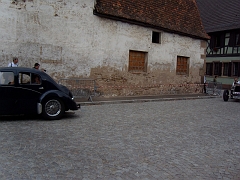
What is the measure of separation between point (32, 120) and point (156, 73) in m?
10.5

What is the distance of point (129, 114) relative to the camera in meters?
9.84

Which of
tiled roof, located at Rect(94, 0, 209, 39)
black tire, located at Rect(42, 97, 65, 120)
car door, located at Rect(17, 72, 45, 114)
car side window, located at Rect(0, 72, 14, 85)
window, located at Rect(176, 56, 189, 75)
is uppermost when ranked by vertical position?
tiled roof, located at Rect(94, 0, 209, 39)

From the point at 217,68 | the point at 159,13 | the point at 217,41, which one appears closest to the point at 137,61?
the point at 159,13

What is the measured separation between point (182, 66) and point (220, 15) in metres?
17.3

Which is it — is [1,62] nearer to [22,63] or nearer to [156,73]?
[22,63]

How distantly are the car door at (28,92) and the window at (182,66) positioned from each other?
40.8 feet

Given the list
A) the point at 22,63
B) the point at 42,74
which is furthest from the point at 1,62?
the point at 42,74

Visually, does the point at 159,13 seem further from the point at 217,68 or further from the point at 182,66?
the point at 217,68

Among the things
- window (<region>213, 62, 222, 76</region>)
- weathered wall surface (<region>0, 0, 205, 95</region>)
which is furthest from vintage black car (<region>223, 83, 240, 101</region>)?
window (<region>213, 62, 222, 76</region>)

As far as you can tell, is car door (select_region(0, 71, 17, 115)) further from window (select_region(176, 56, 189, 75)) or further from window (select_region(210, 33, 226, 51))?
window (select_region(210, 33, 226, 51))

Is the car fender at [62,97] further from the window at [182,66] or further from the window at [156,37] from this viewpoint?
the window at [182,66]

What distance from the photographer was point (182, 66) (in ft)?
62.2

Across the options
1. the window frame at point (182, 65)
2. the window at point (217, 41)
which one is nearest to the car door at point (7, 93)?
the window frame at point (182, 65)

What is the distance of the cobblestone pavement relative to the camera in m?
4.16
